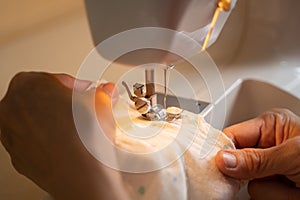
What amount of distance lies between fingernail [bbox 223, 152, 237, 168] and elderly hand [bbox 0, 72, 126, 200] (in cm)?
15

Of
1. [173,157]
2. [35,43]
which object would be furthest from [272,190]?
[35,43]

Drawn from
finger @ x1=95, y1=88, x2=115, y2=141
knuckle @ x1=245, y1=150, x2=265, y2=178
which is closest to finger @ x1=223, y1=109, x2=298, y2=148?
knuckle @ x1=245, y1=150, x2=265, y2=178

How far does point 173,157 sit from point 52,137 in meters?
0.15

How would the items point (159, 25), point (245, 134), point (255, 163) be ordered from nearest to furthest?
point (159, 25) → point (255, 163) → point (245, 134)

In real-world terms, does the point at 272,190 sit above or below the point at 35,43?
below

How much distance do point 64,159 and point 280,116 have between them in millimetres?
381

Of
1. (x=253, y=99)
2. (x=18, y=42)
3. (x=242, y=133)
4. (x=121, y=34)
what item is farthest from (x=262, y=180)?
(x=18, y=42)

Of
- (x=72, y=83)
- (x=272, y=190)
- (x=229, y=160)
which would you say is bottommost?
(x=272, y=190)

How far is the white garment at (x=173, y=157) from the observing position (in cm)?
49

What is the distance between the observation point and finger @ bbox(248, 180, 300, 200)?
0.62 metres

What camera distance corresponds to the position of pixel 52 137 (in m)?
0.47

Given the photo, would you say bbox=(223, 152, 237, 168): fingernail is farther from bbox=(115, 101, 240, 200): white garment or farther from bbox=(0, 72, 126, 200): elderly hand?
bbox=(0, 72, 126, 200): elderly hand

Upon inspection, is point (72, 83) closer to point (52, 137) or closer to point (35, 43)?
point (52, 137)

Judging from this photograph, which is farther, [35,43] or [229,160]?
[35,43]
